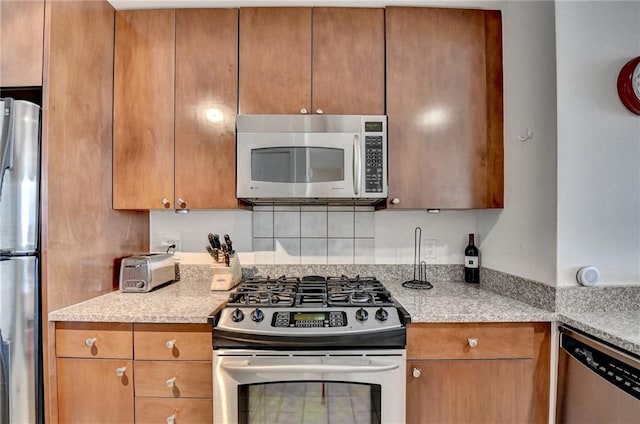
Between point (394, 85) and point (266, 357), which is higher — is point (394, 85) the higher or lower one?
the higher one

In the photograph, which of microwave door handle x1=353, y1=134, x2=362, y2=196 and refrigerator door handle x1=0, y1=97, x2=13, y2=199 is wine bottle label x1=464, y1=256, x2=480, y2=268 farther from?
refrigerator door handle x1=0, y1=97, x2=13, y2=199

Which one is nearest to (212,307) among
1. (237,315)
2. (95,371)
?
(237,315)

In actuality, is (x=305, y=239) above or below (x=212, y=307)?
above

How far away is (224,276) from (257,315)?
19.2 inches

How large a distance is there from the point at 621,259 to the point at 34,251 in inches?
95.2

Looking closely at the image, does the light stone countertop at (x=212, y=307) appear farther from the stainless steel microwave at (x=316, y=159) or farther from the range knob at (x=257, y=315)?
the stainless steel microwave at (x=316, y=159)

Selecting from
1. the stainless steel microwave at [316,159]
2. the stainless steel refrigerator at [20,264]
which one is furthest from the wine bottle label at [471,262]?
the stainless steel refrigerator at [20,264]

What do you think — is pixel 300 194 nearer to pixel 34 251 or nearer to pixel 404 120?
pixel 404 120

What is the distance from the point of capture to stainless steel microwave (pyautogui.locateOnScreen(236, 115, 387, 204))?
1526 millimetres

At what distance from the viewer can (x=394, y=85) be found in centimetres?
161

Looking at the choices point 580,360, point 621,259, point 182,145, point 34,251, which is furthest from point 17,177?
point 621,259

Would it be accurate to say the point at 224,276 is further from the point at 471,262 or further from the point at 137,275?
the point at 471,262

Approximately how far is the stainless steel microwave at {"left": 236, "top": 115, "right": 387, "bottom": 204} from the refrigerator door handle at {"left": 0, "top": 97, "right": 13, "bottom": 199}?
34.3 inches

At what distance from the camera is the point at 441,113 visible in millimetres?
1622
